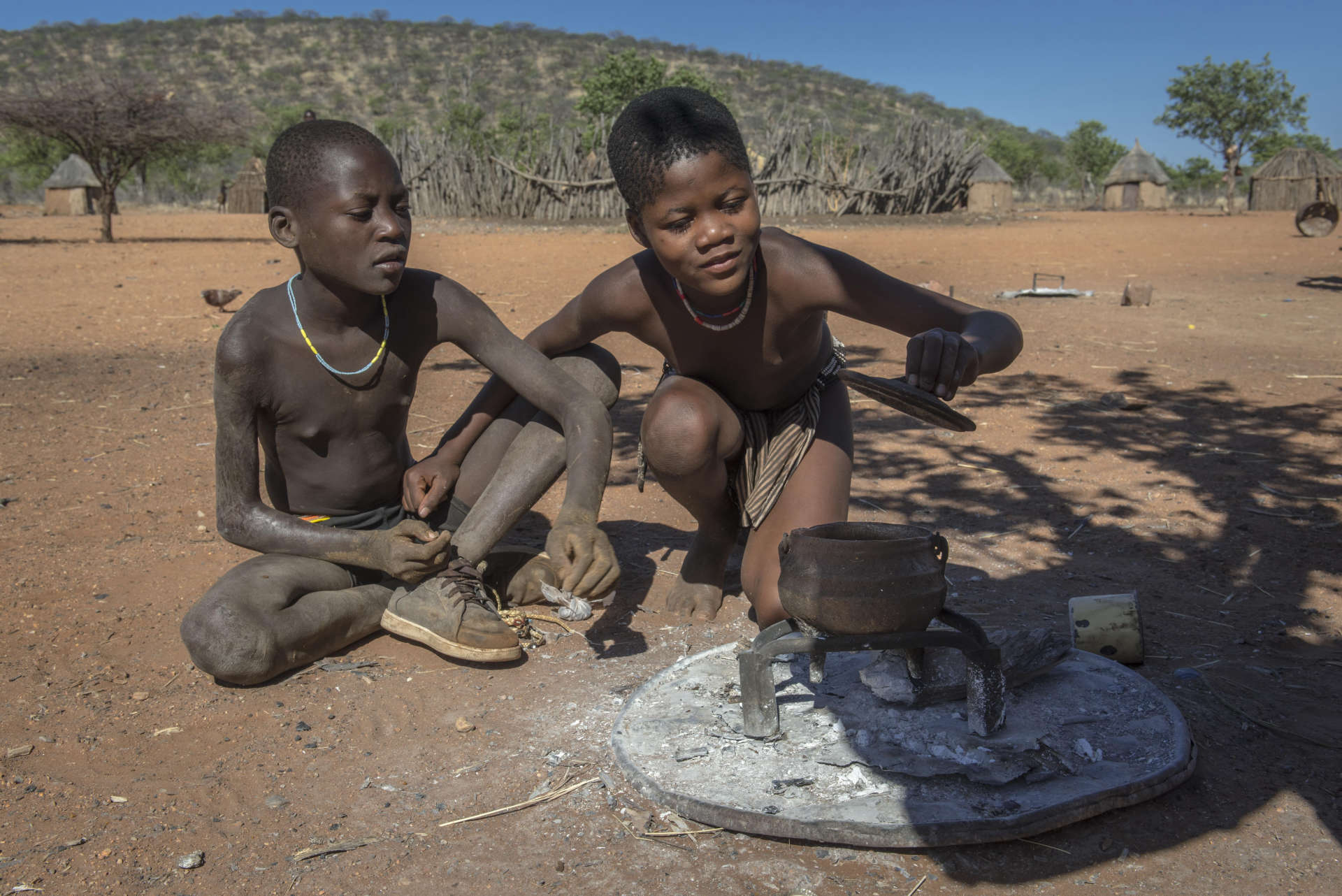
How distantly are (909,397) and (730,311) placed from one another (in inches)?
37.3

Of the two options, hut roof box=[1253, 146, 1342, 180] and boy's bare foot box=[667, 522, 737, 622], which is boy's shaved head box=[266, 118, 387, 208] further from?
hut roof box=[1253, 146, 1342, 180]

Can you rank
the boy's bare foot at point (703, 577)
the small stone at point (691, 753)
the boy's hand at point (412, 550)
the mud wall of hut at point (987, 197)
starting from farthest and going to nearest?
1. the mud wall of hut at point (987, 197)
2. the boy's bare foot at point (703, 577)
3. the boy's hand at point (412, 550)
4. the small stone at point (691, 753)

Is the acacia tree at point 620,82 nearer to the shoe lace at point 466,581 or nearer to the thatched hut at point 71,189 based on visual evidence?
the thatched hut at point 71,189

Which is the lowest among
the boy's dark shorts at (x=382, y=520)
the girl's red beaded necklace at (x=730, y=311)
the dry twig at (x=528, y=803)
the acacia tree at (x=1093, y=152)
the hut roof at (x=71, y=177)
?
the dry twig at (x=528, y=803)

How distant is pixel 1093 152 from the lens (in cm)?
4759

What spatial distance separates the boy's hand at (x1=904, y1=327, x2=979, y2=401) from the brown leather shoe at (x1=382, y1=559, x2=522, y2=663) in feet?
4.40

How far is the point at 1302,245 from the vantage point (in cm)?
1450

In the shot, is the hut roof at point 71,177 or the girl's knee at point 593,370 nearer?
the girl's knee at point 593,370

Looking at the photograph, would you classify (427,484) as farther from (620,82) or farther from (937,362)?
(620,82)

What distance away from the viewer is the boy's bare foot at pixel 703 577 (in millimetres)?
3107

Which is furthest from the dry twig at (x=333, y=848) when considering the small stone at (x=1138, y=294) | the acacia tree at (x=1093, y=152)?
the acacia tree at (x=1093, y=152)

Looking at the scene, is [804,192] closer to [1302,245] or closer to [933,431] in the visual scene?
[1302,245]

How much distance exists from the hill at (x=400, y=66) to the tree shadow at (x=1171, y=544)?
56034 mm

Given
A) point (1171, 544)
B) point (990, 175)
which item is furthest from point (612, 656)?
point (990, 175)
